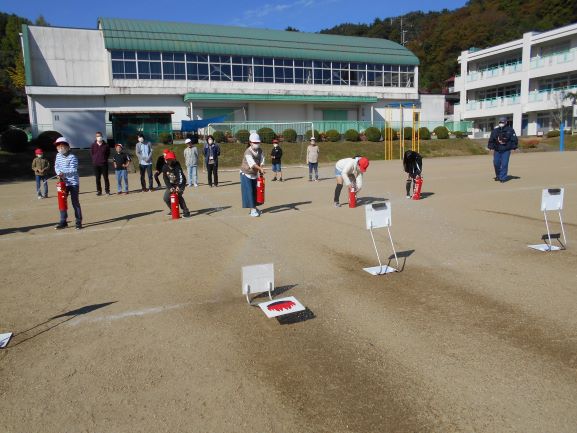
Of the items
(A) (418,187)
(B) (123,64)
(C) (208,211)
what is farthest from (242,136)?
(A) (418,187)

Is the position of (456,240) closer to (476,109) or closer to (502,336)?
(502,336)

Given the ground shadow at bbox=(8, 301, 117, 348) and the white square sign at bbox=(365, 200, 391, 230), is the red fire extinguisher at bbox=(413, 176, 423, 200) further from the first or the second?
the ground shadow at bbox=(8, 301, 117, 348)

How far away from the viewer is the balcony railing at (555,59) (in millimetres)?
44219

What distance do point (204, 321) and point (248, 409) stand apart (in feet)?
5.39

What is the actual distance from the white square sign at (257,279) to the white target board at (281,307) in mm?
203

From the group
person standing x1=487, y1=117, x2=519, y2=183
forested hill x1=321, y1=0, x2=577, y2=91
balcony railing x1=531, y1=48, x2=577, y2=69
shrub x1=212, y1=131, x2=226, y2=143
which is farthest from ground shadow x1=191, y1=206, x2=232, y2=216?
forested hill x1=321, y1=0, x2=577, y2=91

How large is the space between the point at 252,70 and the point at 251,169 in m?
36.7

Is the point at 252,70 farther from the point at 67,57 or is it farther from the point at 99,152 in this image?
the point at 99,152

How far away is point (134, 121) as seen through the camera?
115ft

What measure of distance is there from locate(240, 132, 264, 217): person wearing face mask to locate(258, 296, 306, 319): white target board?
17.8 ft

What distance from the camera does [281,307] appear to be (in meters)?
4.74

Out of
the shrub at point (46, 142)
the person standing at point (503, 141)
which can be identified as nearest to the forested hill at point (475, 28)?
the person standing at point (503, 141)

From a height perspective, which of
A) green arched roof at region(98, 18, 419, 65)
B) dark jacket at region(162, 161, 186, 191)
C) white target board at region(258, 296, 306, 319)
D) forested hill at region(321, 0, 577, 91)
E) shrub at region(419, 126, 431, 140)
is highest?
forested hill at region(321, 0, 577, 91)

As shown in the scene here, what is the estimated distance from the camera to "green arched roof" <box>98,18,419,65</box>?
1594 inches
